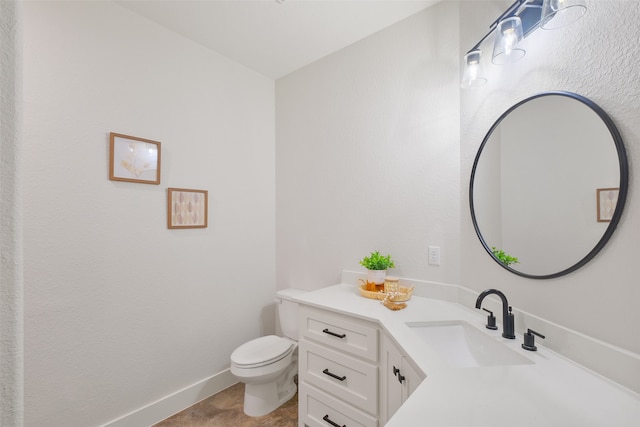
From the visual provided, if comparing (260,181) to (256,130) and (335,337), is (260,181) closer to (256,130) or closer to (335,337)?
(256,130)

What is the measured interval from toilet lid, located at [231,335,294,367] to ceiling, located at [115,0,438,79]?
7.41ft

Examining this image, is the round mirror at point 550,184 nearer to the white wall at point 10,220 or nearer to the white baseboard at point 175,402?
the white wall at point 10,220

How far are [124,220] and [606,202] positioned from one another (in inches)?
90.4

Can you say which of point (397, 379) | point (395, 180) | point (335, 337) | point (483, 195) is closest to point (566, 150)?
point (483, 195)

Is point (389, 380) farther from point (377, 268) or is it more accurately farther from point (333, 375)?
point (377, 268)

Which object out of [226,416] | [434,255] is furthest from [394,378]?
[226,416]

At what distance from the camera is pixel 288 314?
2.24 meters

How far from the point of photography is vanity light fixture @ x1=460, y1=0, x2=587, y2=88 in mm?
955

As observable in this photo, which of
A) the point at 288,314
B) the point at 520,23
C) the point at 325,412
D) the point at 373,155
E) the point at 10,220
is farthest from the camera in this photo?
the point at 288,314

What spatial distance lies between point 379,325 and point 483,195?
0.86m

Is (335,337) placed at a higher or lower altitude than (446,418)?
lower

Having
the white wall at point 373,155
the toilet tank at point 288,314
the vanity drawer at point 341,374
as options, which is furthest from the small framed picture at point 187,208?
the vanity drawer at point 341,374

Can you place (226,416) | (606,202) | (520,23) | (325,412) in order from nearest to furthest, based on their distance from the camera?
1. (606,202)
2. (520,23)
3. (325,412)
4. (226,416)

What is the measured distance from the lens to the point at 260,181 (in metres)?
2.52
